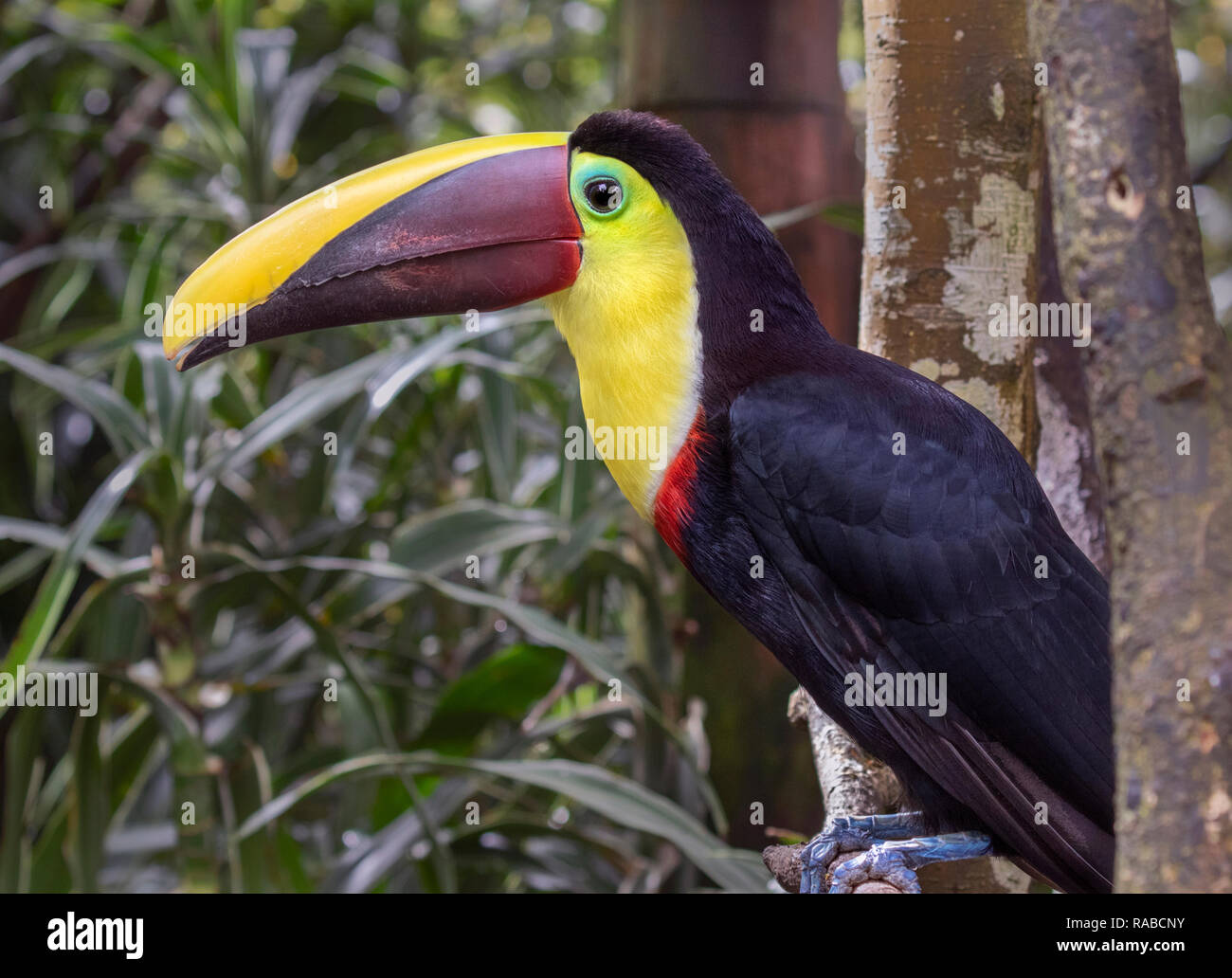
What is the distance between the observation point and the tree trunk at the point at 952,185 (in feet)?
4.38

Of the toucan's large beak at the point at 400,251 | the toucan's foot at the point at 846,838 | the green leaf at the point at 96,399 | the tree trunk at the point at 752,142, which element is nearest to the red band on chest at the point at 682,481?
the toucan's large beak at the point at 400,251

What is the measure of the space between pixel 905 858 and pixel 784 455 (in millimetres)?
434

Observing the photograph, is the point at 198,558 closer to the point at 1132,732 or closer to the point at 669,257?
the point at 669,257

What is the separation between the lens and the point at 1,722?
116 inches

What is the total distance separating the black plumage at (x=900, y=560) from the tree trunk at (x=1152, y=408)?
1.66 ft

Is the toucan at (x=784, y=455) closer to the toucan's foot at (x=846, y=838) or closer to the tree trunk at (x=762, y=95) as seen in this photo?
the toucan's foot at (x=846, y=838)

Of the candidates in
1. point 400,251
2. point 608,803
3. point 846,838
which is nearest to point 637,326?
point 400,251

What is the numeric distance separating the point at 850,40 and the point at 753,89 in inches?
99.1

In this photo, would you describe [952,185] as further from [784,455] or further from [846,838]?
[846,838]

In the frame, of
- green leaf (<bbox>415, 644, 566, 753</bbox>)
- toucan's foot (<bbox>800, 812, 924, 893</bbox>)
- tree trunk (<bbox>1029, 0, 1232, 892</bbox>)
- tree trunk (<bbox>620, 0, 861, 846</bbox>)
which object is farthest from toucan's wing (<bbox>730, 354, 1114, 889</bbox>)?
tree trunk (<bbox>620, 0, 861, 846</bbox>)

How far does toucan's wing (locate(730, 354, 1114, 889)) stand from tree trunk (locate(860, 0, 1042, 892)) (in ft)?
0.50

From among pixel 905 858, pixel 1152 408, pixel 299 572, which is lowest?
pixel 905 858

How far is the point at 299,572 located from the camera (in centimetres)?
217

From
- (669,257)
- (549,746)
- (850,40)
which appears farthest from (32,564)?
(850,40)
